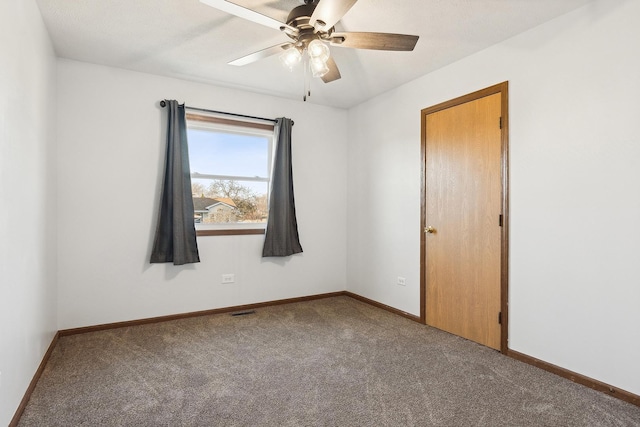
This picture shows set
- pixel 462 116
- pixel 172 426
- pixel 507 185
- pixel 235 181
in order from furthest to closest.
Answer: pixel 235 181
pixel 462 116
pixel 507 185
pixel 172 426

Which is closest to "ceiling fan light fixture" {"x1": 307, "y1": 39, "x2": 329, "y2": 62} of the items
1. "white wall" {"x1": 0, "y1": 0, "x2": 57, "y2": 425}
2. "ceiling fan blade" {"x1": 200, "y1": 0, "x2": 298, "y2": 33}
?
"ceiling fan blade" {"x1": 200, "y1": 0, "x2": 298, "y2": 33}

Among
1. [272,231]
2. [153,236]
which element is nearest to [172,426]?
[153,236]

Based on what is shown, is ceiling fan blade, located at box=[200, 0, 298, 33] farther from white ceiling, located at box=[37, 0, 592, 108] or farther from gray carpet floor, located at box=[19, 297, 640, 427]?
gray carpet floor, located at box=[19, 297, 640, 427]

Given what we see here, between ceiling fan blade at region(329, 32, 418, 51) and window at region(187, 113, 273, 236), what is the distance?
2118 mm

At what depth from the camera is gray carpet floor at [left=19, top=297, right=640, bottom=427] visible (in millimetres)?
1926

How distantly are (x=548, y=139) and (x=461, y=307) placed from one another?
62.4 inches

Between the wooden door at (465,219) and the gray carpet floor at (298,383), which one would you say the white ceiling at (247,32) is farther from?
the gray carpet floor at (298,383)

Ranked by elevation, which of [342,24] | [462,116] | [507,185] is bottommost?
[507,185]

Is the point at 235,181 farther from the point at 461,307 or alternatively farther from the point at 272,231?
the point at 461,307

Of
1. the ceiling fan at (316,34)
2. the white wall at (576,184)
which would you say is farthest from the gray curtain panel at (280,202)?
the white wall at (576,184)

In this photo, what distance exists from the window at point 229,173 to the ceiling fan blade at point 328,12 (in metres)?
2.20

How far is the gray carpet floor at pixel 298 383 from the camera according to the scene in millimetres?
1926

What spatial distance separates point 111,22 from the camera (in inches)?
100.0

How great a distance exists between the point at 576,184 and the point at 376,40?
167cm
